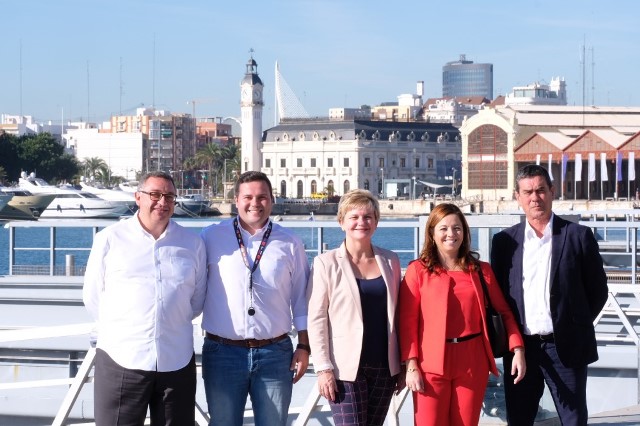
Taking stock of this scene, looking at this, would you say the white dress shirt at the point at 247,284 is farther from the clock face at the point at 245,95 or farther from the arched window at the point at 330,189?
the clock face at the point at 245,95

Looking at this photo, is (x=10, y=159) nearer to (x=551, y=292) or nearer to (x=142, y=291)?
(x=142, y=291)

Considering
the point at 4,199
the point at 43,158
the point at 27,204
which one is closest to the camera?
the point at 4,199

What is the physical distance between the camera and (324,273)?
14.1 feet

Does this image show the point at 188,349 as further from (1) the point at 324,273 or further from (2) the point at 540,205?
(2) the point at 540,205

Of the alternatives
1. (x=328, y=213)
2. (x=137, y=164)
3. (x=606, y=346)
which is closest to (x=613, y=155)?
(x=328, y=213)

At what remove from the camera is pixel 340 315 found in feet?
14.0

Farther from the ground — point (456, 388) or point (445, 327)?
point (445, 327)

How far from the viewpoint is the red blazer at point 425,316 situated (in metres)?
4.25

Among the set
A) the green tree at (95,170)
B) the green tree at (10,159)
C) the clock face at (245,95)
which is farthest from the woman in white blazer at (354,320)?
the green tree at (95,170)

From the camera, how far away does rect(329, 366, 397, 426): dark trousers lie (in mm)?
4301

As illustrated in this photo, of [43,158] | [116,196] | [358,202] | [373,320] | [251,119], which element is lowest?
[373,320]

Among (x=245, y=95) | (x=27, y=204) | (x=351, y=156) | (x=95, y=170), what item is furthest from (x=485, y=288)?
(x=95, y=170)

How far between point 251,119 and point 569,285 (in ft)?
401

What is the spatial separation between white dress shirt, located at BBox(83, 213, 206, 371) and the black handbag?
1.06 meters
